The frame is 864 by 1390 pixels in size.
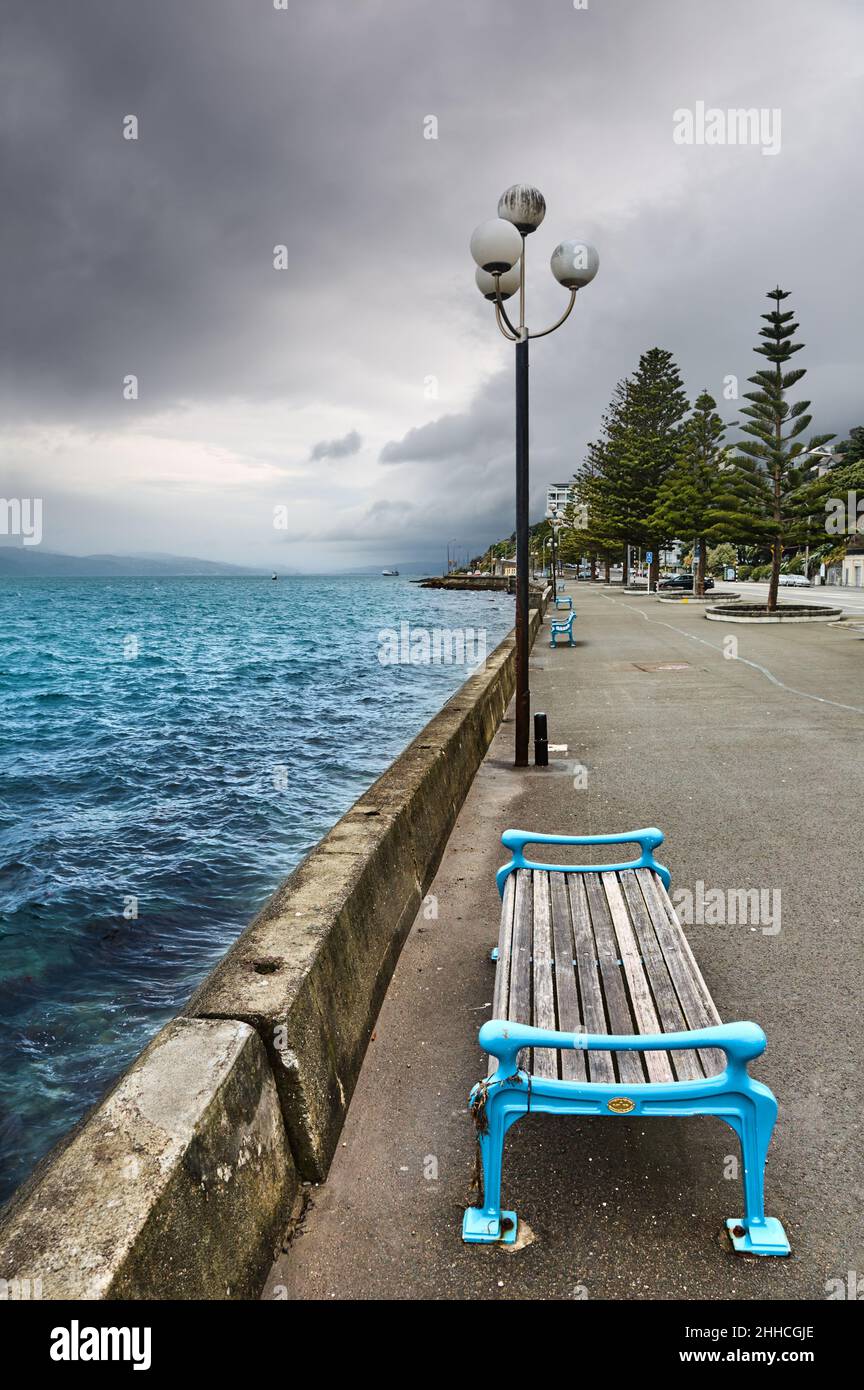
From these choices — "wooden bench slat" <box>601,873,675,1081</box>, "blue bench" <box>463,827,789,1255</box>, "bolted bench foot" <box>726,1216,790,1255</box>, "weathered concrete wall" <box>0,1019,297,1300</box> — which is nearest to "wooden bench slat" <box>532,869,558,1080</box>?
"blue bench" <box>463,827,789,1255</box>

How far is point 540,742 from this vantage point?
27.2 ft

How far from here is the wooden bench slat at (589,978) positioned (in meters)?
2.48

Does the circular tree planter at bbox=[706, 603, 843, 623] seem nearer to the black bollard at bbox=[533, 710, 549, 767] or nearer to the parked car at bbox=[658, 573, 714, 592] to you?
the black bollard at bbox=[533, 710, 549, 767]

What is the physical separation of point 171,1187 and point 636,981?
176 cm

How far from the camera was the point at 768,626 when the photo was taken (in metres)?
25.0

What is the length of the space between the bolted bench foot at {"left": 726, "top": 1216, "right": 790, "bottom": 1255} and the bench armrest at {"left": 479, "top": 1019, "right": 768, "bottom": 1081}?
50cm

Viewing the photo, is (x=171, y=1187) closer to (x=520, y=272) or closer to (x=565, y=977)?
(x=565, y=977)

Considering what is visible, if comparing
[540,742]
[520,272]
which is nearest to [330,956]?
[540,742]

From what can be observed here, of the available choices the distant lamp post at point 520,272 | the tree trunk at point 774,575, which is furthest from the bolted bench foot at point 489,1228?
the tree trunk at point 774,575

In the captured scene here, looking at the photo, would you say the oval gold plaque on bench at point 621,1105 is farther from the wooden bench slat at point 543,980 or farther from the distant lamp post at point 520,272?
the distant lamp post at point 520,272

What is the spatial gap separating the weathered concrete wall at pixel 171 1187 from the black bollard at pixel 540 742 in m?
5.94

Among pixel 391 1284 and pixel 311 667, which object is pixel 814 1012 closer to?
pixel 391 1284
